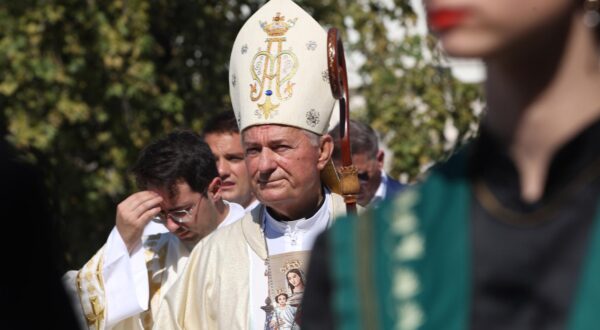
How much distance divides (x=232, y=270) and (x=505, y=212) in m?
3.41

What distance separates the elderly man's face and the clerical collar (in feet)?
0.19

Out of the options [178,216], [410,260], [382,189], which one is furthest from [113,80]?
[410,260]

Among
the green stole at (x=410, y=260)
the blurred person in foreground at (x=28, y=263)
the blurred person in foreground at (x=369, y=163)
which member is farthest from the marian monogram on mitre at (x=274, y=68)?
the green stole at (x=410, y=260)

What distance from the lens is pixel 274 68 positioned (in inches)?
210

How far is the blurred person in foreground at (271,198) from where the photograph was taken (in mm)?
4816

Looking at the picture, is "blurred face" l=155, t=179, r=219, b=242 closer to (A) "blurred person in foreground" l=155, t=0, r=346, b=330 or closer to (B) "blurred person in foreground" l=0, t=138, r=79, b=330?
(A) "blurred person in foreground" l=155, t=0, r=346, b=330

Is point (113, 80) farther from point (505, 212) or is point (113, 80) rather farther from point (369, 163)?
point (505, 212)

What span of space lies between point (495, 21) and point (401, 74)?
10149 mm

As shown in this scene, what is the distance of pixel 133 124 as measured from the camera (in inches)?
411

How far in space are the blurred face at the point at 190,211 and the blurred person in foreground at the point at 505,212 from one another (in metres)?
3.76

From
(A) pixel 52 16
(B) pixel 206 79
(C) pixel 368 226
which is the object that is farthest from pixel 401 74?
(C) pixel 368 226

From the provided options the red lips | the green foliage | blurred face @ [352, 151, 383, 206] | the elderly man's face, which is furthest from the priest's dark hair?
the green foliage

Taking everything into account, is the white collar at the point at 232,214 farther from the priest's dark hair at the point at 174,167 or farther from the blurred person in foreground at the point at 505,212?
the blurred person in foreground at the point at 505,212

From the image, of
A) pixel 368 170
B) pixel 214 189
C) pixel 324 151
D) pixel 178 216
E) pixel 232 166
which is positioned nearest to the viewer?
pixel 324 151
